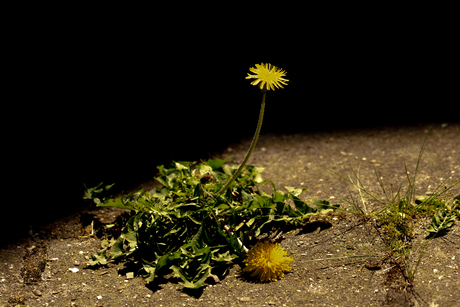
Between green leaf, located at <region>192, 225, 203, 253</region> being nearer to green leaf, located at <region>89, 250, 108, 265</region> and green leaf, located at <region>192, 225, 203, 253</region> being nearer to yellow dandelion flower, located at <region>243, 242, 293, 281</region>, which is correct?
yellow dandelion flower, located at <region>243, 242, 293, 281</region>

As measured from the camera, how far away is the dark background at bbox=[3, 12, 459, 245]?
2330 mm

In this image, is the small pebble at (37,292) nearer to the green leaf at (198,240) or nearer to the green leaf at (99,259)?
the green leaf at (99,259)

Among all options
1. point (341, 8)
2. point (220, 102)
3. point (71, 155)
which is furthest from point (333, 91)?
point (71, 155)

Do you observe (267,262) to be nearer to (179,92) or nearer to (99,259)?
(99,259)

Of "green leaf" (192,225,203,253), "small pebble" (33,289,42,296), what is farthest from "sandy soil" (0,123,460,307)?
"green leaf" (192,225,203,253)

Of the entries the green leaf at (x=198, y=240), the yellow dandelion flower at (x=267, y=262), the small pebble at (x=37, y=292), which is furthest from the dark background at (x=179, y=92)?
the yellow dandelion flower at (x=267, y=262)

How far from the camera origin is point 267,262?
1.46 metres

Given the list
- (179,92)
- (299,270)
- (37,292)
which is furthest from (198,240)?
(179,92)

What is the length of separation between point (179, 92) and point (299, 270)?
183 centimetres

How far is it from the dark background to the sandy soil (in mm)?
218

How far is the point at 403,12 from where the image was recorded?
12.1ft

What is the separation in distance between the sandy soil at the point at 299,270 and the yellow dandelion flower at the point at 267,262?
30 mm

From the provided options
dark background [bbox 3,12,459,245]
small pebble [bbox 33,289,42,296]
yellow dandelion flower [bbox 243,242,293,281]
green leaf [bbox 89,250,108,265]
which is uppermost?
dark background [bbox 3,12,459,245]

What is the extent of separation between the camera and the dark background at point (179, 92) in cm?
233
